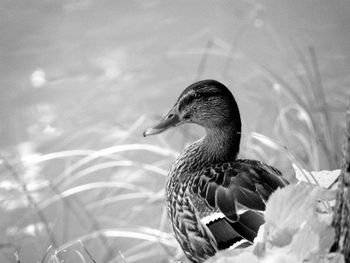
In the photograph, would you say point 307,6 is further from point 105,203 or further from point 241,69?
point 105,203

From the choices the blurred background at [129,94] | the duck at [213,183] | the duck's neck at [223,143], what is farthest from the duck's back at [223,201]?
the blurred background at [129,94]

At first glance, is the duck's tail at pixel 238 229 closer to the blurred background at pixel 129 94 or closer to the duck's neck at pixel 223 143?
the duck's neck at pixel 223 143

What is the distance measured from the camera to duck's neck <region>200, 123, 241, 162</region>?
278 cm

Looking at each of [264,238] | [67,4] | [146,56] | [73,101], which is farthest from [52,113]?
[264,238]

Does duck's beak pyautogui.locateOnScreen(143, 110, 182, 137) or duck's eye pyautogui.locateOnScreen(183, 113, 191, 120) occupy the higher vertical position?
duck's eye pyautogui.locateOnScreen(183, 113, 191, 120)

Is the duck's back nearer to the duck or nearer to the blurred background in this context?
the duck

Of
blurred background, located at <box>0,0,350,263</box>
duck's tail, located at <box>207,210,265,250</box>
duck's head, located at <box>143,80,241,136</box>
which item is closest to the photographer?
duck's tail, located at <box>207,210,265,250</box>

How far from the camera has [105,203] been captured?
3.56 metres

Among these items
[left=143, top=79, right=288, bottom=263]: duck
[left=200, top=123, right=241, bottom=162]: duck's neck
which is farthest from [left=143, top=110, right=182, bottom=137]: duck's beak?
[left=200, top=123, right=241, bottom=162]: duck's neck

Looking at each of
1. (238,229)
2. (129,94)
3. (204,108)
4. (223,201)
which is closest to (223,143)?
(204,108)

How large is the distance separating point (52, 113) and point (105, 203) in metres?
1.55

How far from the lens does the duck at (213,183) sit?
220cm

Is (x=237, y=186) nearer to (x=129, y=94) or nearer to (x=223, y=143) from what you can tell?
(x=223, y=143)

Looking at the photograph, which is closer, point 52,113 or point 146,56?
point 52,113
